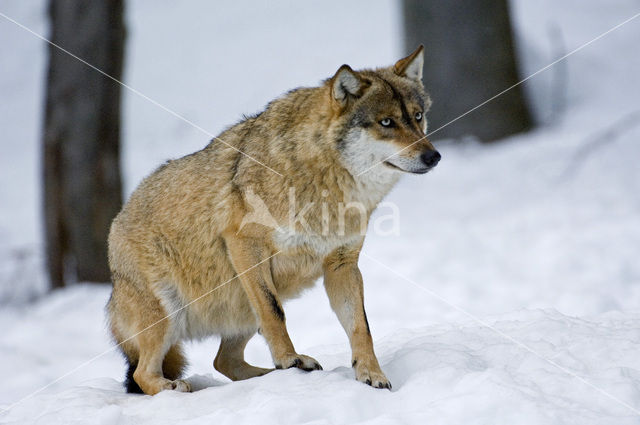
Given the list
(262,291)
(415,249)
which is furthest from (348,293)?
(415,249)

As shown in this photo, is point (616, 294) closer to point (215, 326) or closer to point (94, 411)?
point (215, 326)

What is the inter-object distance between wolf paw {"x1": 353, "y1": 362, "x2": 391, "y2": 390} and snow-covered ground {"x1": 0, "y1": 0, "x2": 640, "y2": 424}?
4.1 inches

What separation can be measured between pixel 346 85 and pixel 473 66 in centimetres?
790

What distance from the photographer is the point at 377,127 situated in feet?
16.6

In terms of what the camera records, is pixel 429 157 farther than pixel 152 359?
No

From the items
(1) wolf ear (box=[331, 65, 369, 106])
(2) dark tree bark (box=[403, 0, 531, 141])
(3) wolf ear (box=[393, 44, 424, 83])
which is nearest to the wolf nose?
(1) wolf ear (box=[331, 65, 369, 106])

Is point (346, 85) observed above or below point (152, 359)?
above

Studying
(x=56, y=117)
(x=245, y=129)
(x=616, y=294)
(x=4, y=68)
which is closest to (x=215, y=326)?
(x=245, y=129)

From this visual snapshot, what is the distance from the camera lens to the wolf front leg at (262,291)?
487 centimetres

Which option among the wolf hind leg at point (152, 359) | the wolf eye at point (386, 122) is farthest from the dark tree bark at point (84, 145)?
the wolf eye at point (386, 122)

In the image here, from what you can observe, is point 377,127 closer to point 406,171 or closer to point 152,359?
point 406,171

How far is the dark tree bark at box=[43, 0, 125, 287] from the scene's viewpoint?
986 cm

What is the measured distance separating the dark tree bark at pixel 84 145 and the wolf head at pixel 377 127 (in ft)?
18.3

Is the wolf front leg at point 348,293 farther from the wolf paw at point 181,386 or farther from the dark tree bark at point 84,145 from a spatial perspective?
the dark tree bark at point 84,145
